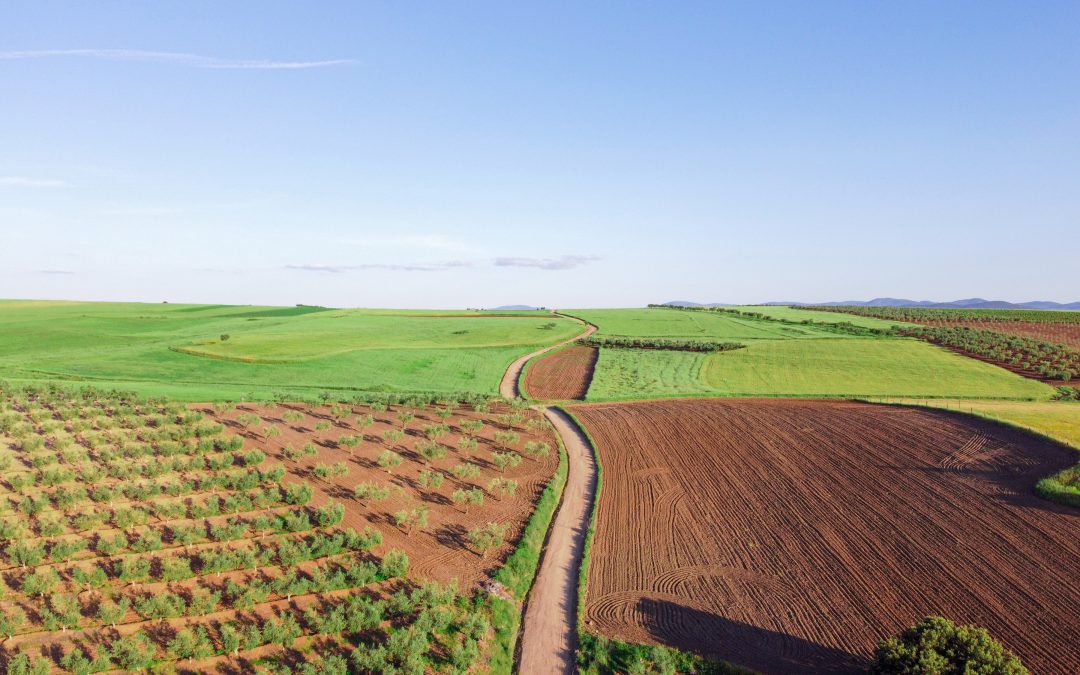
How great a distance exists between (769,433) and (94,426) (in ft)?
155

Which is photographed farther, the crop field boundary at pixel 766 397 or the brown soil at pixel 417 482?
the crop field boundary at pixel 766 397

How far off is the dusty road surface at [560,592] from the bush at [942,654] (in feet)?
30.7

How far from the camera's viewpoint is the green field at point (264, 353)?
175 ft

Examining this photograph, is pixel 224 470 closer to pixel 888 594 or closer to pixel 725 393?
pixel 888 594

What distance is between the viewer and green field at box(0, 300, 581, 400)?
175ft

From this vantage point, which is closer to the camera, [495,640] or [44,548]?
[495,640]

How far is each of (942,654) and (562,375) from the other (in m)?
49.5

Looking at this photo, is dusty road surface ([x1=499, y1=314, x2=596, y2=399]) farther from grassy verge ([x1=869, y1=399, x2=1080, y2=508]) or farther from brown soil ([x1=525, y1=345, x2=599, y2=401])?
grassy verge ([x1=869, y1=399, x2=1080, y2=508])

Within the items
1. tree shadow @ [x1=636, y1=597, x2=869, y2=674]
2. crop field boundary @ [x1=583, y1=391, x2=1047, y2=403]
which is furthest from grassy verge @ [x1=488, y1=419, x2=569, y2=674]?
crop field boundary @ [x1=583, y1=391, x2=1047, y2=403]

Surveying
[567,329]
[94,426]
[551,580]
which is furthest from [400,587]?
[567,329]

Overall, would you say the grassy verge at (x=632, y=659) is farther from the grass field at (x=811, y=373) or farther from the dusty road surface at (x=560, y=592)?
the grass field at (x=811, y=373)

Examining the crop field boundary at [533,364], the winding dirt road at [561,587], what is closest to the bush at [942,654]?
the winding dirt road at [561,587]

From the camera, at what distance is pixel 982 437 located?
117ft

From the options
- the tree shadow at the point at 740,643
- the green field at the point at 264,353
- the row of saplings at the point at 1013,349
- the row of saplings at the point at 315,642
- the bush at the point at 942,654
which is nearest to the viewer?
the bush at the point at 942,654
